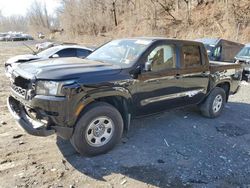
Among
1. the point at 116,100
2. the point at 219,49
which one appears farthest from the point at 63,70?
the point at 219,49

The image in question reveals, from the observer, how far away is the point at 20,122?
4.23 meters

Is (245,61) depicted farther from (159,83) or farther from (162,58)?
(159,83)

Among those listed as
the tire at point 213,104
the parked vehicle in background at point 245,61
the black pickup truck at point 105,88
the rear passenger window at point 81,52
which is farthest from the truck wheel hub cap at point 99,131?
the parked vehicle in background at point 245,61

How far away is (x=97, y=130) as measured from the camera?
174 inches

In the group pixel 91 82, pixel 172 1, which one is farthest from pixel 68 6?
pixel 91 82

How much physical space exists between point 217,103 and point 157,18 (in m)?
31.2

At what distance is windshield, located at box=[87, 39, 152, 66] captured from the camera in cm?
492

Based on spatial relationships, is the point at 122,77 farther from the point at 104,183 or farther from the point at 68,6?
the point at 68,6

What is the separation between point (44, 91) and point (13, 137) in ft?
5.52

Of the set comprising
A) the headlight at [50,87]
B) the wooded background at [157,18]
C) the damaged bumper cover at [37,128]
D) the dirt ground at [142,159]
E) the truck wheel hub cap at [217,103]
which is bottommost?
the dirt ground at [142,159]

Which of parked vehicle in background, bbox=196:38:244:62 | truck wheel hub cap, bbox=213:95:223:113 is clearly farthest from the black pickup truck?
parked vehicle in background, bbox=196:38:244:62

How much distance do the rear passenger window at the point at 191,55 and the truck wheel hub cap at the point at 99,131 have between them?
2.18 metres

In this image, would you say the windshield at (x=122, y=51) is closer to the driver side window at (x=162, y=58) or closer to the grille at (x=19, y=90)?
the driver side window at (x=162, y=58)

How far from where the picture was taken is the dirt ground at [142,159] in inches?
153
